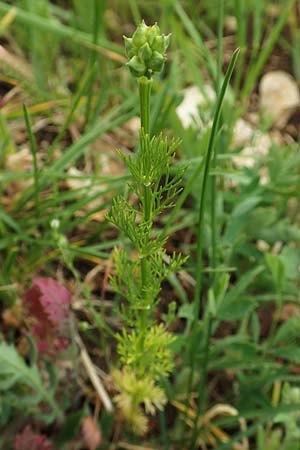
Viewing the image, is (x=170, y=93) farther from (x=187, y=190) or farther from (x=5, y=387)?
(x=5, y=387)

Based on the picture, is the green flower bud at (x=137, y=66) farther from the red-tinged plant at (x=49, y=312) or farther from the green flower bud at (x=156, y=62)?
the red-tinged plant at (x=49, y=312)

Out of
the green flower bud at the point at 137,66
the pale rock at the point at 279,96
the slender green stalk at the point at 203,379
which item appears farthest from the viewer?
the pale rock at the point at 279,96

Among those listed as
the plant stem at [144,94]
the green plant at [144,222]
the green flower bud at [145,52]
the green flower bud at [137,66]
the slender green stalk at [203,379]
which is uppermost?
the green flower bud at [145,52]

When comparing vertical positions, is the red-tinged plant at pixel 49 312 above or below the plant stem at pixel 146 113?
below

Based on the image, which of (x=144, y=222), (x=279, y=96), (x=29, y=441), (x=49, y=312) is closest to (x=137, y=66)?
(x=144, y=222)

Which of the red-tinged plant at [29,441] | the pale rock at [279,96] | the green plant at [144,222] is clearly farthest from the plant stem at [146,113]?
the pale rock at [279,96]

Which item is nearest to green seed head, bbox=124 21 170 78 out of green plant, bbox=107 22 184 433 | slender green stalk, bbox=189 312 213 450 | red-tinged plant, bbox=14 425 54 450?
green plant, bbox=107 22 184 433

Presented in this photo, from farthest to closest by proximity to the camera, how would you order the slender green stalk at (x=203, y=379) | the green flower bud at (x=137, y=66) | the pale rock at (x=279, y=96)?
the pale rock at (x=279, y=96) → the slender green stalk at (x=203, y=379) → the green flower bud at (x=137, y=66)
